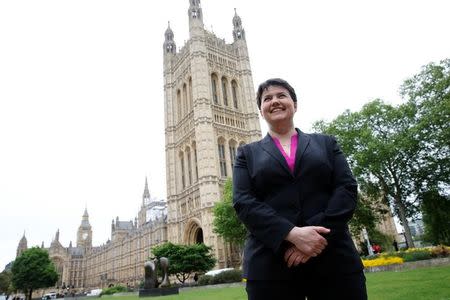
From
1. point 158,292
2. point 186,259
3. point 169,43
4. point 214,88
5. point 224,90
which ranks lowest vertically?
point 158,292

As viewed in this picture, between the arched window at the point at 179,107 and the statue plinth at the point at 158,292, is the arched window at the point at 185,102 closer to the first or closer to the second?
the arched window at the point at 179,107

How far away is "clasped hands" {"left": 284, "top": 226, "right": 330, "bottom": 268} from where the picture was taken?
215 centimetres

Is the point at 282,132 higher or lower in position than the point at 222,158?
lower

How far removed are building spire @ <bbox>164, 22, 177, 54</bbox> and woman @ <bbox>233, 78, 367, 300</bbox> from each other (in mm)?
55397

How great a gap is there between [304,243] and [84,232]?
119m

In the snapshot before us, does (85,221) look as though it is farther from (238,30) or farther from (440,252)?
(440,252)

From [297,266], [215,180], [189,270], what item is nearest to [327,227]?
[297,266]

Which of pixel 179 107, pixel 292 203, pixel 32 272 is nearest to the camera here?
pixel 292 203

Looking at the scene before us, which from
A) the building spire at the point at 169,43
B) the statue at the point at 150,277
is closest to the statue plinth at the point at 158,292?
the statue at the point at 150,277

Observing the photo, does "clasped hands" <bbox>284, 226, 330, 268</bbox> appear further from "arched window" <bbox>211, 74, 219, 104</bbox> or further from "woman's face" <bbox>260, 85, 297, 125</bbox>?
"arched window" <bbox>211, 74, 219, 104</bbox>

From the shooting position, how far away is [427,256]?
13969mm

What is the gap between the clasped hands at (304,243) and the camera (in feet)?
7.04

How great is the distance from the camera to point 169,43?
5566cm

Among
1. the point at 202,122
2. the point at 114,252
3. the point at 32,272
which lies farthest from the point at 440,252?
the point at 114,252
